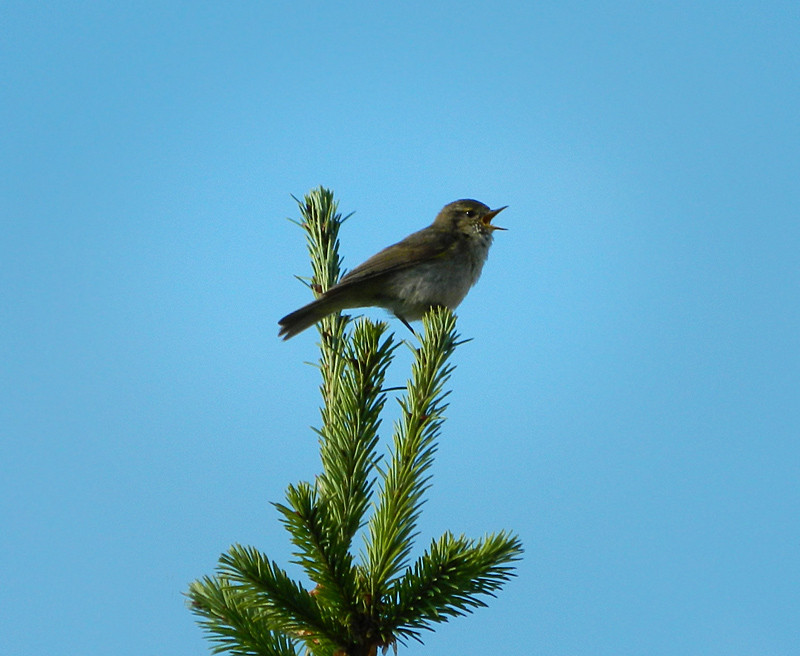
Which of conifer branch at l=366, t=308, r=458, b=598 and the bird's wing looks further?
the bird's wing

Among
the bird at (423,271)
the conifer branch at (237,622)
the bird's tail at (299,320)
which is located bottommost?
the conifer branch at (237,622)

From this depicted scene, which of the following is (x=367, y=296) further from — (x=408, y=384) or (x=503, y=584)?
(x=503, y=584)

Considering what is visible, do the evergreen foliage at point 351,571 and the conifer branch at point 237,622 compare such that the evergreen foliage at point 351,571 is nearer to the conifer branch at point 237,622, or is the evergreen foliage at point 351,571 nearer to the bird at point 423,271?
the conifer branch at point 237,622

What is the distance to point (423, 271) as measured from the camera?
22.7 feet

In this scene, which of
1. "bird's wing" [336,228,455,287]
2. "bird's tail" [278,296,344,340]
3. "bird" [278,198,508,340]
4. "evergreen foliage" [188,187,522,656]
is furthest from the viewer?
"bird" [278,198,508,340]

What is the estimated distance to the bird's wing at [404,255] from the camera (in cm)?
658

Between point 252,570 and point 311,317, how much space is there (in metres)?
3.52

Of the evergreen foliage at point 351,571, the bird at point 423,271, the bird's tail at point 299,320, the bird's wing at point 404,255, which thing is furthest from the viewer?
the bird at point 423,271

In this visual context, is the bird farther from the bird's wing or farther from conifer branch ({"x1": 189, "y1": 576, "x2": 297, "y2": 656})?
conifer branch ({"x1": 189, "y1": 576, "x2": 297, "y2": 656})

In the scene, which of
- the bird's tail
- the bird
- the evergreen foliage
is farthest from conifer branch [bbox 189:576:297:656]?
the bird

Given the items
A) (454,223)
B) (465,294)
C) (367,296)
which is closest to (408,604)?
(367,296)

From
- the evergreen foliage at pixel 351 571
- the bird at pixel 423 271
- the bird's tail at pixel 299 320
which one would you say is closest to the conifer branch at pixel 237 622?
the evergreen foliage at pixel 351 571

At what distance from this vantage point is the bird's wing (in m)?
6.58

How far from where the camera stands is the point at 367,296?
6.79m
